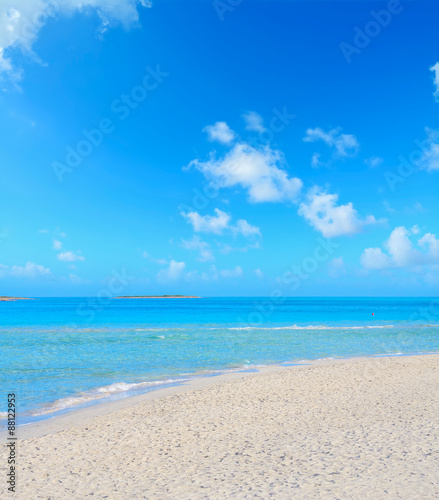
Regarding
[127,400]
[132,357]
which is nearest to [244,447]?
[127,400]

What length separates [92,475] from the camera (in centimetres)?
696

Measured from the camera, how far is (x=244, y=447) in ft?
27.1

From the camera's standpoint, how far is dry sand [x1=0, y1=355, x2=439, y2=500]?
626cm

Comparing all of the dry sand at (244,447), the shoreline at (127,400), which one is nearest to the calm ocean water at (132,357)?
the shoreline at (127,400)

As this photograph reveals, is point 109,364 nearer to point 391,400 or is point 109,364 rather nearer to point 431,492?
point 391,400

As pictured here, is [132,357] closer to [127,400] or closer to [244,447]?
[127,400]

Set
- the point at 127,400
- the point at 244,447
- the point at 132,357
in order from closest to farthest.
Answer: the point at 244,447, the point at 127,400, the point at 132,357

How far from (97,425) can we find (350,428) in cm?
629

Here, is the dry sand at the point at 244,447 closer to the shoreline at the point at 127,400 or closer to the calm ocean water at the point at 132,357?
the shoreline at the point at 127,400

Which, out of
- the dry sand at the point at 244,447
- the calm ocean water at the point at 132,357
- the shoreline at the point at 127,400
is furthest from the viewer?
the calm ocean water at the point at 132,357

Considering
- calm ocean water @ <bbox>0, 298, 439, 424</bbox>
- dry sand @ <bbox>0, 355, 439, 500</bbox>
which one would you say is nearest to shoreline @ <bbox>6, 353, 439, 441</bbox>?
dry sand @ <bbox>0, 355, 439, 500</bbox>

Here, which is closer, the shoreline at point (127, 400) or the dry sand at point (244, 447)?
the dry sand at point (244, 447)

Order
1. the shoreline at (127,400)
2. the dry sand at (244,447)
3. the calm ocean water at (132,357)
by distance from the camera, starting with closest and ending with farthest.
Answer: the dry sand at (244,447)
the shoreline at (127,400)
the calm ocean water at (132,357)

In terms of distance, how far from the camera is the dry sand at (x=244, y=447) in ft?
20.5
